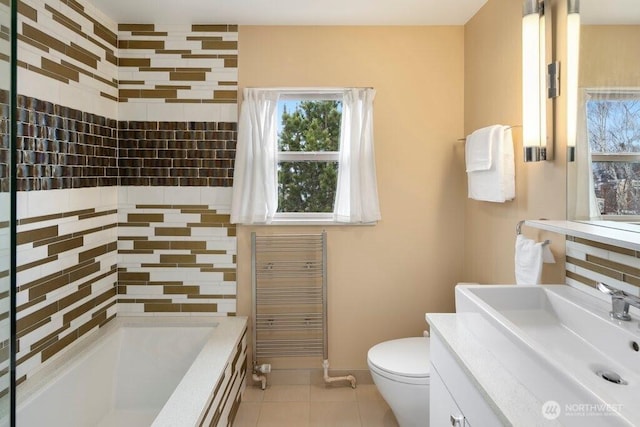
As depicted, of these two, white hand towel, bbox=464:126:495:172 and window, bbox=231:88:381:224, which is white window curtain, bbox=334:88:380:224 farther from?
white hand towel, bbox=464:126:495:172

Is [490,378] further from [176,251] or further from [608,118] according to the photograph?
[176,251]

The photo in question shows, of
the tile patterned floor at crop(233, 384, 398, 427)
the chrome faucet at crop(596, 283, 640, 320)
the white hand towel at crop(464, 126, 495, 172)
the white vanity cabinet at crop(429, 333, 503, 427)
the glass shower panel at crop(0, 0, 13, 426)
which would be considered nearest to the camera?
the glass shower panel at crop(0, 0, 13, 426)

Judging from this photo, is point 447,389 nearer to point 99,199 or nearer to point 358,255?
point 358,255

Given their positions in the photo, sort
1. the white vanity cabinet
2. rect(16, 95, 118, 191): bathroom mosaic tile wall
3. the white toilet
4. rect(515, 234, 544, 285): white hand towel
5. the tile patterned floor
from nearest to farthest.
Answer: the white vanity cabinet → rect(515, 234, 544, 285): white hand towel → rect(16, 95, 118, 191): bathroom mosaic tile wall → the white toilet → the tile patterned floor

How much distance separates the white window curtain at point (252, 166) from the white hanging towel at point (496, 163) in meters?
1.30

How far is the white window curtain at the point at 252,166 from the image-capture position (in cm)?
263

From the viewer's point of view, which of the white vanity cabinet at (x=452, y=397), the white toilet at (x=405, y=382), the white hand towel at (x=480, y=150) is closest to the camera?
the white vanity cabinet at (x=452, y=397)

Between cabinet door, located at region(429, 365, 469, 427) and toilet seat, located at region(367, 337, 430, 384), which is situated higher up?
cabinet door, located at region(429, 365, 469, 427)

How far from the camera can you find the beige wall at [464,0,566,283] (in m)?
1.77

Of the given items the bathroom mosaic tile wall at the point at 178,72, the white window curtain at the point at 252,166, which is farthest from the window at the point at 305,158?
the bathroom mosaic tile wall at the point at 178,72

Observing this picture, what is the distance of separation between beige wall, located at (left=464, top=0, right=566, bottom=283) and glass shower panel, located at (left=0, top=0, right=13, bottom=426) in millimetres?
1859

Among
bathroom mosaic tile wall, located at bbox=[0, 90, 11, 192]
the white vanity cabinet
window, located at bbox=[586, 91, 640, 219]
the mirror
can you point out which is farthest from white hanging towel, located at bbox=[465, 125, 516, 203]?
bathroom mosaic tile wall, located at bbox=[0, 90, 11, 192]

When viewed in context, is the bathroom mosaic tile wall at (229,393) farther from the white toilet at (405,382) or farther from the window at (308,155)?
the window at (308,155)

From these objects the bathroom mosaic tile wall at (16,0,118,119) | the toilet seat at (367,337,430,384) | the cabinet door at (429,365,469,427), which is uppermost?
the bathroom mosaic tile wall at (16,0,118,119)
